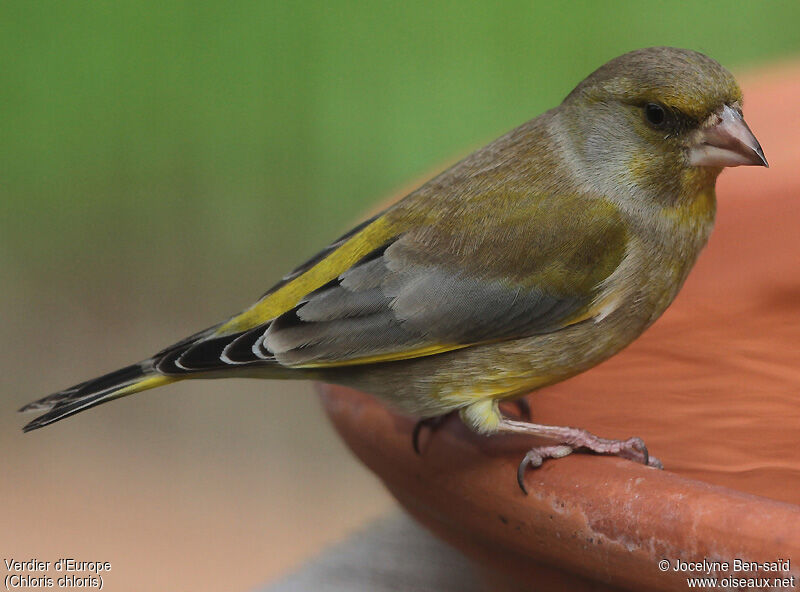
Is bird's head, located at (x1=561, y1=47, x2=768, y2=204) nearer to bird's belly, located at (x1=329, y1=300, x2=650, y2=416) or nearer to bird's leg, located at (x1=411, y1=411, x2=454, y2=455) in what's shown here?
bird's belly, located at (x1=329, y1=300, x2=650, y2=416)

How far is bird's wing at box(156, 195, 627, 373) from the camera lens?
2482 mm

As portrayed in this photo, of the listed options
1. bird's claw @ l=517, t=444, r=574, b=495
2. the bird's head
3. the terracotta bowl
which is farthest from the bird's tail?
the bird's head

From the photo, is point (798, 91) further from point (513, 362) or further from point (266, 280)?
point (266, 280)

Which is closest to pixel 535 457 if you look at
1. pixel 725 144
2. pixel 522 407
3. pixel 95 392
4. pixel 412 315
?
pixel 412 315

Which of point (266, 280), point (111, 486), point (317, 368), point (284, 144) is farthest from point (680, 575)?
point (284, 144)

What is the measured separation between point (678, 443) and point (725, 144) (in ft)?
2.18

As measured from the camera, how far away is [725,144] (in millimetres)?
2432

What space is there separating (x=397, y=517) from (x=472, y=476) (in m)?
1.03

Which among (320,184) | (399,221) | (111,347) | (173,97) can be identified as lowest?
(399,221)

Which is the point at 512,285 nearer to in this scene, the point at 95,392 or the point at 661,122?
the point at 661,122

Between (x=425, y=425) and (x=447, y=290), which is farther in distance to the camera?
(x=447, y=290)

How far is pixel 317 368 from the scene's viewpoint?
251cm

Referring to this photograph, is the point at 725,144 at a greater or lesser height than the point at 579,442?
greater

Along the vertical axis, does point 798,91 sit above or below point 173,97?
below
